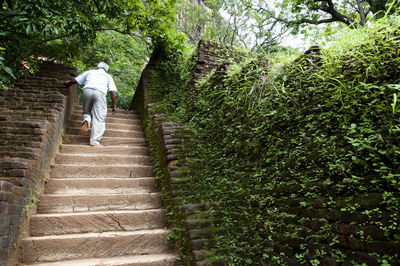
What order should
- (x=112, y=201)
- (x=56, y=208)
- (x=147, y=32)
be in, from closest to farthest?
(x=56, y=208)
(x=112, y=201)
(x=147, y=32)

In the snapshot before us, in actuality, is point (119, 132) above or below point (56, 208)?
above

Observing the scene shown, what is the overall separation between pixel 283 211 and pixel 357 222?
58cm

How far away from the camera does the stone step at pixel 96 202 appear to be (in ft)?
9.47

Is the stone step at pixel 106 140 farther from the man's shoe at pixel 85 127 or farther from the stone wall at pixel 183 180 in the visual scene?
the stone wall at pixel 183 180

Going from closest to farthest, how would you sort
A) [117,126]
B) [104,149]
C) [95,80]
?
[104,149] < [95,80] < [117,126]

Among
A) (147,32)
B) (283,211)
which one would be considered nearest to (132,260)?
(283,211)

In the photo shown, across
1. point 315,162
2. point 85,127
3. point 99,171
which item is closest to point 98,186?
point 99,171

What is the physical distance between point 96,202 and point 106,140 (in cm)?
171

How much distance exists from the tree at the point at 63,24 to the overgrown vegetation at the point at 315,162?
9.47 ft

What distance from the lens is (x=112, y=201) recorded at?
10.1 ft

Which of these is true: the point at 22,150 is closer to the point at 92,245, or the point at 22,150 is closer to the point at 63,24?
the point at 92,245

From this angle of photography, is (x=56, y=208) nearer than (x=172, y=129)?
Yes

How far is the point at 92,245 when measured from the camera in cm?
247

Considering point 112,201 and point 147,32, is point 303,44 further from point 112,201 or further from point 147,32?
point 147,32
